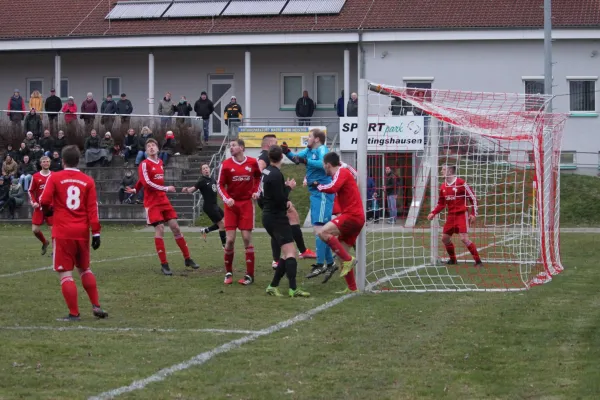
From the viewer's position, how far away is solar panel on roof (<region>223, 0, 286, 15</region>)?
3908 centimetres

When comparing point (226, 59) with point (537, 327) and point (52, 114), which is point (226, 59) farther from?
point (537, 327)

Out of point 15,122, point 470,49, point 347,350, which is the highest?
point 470,49

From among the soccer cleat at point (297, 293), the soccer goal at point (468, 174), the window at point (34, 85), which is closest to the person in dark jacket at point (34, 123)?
the window at point (34, 85)

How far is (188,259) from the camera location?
51.6 feet

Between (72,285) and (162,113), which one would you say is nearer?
(72,285)

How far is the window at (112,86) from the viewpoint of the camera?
42094 millimetres

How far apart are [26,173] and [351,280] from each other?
21345 mm

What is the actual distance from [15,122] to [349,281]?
82.8 feet

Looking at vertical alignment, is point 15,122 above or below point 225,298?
above

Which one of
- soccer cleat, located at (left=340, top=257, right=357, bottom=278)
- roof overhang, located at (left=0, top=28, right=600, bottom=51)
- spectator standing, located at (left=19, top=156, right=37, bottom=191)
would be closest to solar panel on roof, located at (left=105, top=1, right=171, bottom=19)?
roof overhang, located at (left=0, top=28, right=600, bottom=51)

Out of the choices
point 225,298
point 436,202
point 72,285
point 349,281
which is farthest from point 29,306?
point 436,202

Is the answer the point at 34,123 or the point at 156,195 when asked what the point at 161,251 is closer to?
the point at 156,195

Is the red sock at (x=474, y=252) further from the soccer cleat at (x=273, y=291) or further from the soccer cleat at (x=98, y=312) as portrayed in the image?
the soccer cleat at (x=98, y=312)

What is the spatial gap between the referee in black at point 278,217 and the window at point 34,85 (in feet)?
108
